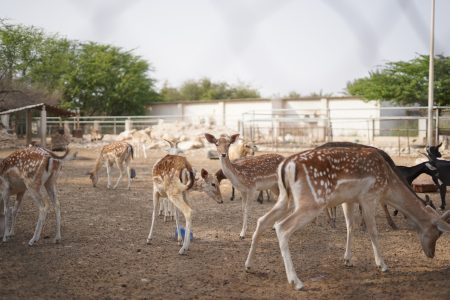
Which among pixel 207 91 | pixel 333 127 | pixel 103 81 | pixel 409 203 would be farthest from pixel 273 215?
pixel 207 91

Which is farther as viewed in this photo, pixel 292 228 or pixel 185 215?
pixel 185 215

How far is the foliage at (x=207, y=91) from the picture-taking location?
193 feet

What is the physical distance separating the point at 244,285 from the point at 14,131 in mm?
31372

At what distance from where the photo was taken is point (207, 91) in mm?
60312

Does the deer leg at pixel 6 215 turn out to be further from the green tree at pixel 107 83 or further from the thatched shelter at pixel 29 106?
the green tree at pixel 107 83

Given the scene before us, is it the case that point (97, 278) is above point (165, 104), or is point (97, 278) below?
below

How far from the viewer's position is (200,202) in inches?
452

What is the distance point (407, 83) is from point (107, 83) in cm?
2625

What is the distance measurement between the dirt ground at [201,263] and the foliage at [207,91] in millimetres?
49649

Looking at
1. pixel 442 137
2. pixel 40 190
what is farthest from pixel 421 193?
pixel 442 137

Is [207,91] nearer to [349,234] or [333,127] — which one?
[333,127]

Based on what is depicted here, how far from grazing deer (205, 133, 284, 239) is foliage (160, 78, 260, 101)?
1926 inches

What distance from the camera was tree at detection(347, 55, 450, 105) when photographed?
28.5 m

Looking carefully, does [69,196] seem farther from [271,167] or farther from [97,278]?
[97,278]
